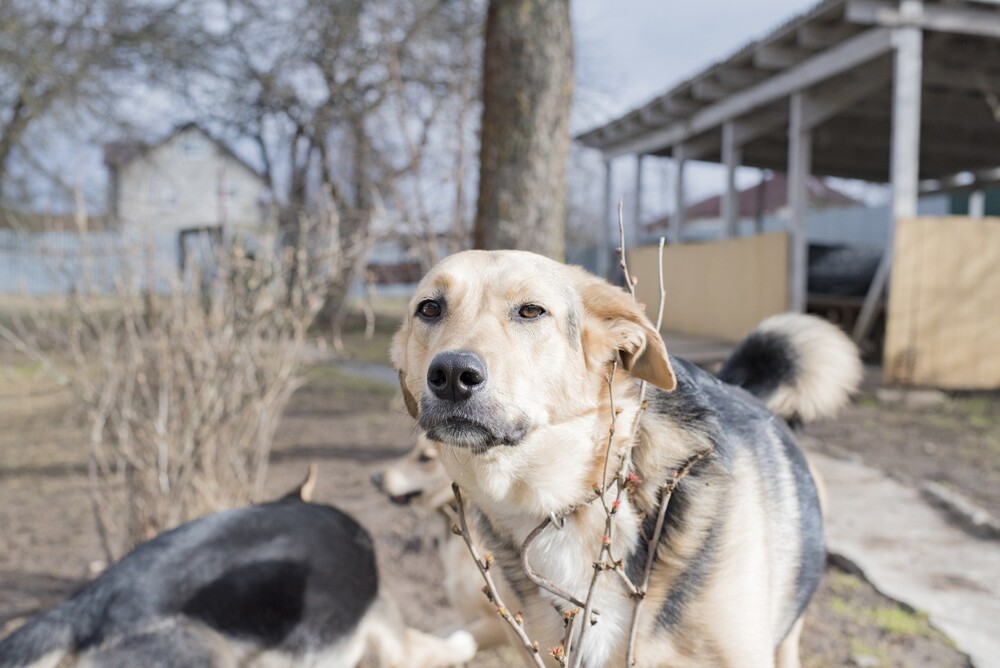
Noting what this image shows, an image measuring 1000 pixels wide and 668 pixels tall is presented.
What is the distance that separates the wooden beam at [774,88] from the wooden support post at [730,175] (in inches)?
9.9

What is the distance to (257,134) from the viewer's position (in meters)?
19.4

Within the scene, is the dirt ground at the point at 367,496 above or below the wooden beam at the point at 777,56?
below

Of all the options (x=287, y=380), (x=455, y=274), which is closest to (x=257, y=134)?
(x=287, y=380)

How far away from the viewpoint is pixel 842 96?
11062mm

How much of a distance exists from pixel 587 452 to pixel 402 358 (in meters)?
0.64

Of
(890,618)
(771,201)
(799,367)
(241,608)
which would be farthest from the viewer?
(771,201)

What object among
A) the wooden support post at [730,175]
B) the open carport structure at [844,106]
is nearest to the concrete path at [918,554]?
the open carport structure at [844,106]

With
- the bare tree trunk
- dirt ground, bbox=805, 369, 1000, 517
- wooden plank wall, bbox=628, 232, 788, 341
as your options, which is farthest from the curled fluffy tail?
wooden plank wall, bbox=628, 232, 788, 341

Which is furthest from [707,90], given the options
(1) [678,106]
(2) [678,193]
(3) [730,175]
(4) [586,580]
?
(4) [586,580]

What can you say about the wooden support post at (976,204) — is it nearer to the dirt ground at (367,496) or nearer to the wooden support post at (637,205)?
the wooden support post at (637,205)

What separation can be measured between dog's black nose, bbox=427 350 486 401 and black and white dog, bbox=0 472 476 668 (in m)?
1.52

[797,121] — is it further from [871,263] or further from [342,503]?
[342,503]

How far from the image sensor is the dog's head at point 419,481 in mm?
4398

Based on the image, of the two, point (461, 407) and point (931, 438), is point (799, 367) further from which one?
point (931, 438)
